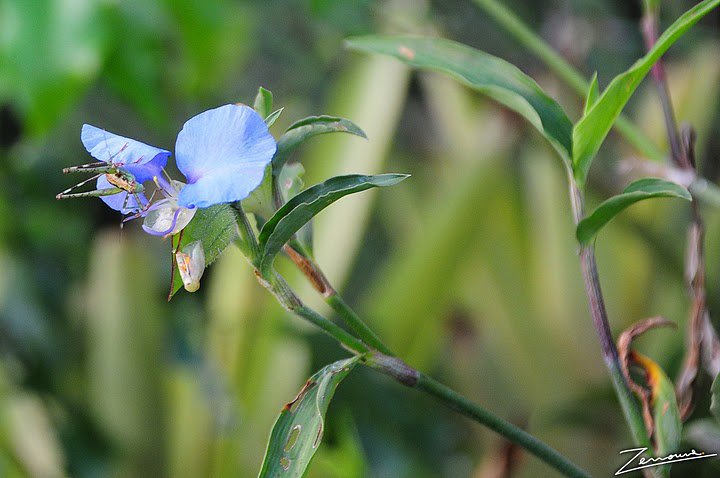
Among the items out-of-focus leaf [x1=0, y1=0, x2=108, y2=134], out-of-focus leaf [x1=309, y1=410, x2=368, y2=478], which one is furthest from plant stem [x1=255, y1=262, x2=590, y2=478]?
out-of-focus leaf [x1=0, y1=0, x2=108, y2=134]

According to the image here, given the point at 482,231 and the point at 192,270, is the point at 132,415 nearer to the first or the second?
the point at 482,231

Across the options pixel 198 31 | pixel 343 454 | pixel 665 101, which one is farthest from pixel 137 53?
pixel 665 101

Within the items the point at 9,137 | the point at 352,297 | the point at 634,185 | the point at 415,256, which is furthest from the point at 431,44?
the point at 9,137

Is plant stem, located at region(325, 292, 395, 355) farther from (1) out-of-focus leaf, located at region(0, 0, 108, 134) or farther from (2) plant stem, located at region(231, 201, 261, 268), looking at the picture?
(1) out-of-focus leaf, located at region(0, 0, 108, 134)

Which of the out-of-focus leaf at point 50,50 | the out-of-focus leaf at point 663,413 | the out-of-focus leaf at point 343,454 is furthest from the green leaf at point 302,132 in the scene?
the out-of-focus leaf at point 50,50

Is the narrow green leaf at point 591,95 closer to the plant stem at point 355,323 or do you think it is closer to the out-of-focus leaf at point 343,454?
the plant stem at point 355,323
